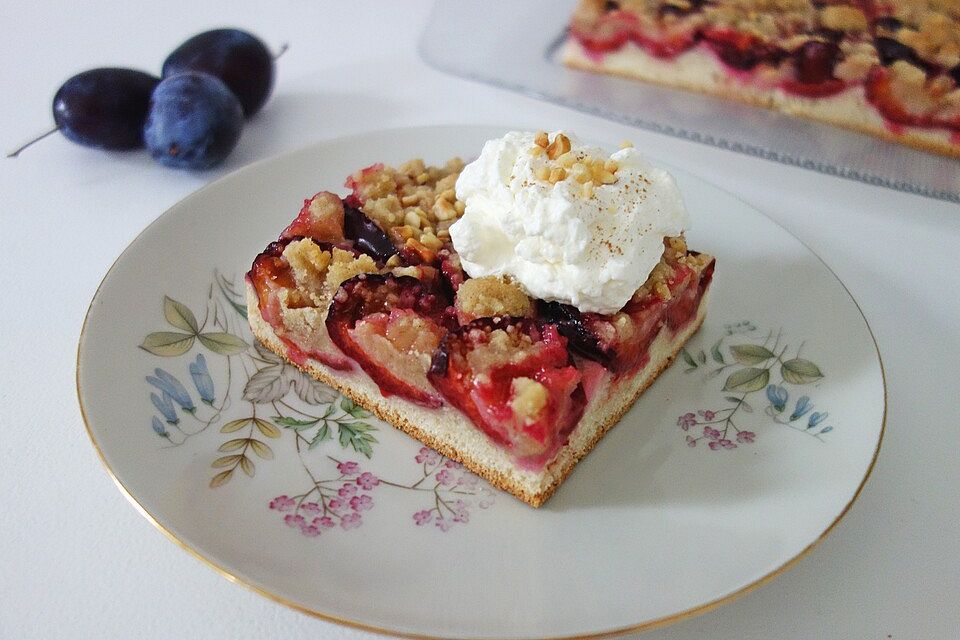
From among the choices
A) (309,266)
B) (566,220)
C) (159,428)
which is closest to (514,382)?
(566,220)

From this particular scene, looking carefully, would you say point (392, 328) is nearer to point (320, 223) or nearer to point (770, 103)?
point (320, 223)

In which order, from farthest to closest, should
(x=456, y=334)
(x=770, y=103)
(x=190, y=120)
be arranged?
(x=770, y=103), (x=190, y=120), (x=456, y=334)

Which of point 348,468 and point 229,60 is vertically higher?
point 229,60

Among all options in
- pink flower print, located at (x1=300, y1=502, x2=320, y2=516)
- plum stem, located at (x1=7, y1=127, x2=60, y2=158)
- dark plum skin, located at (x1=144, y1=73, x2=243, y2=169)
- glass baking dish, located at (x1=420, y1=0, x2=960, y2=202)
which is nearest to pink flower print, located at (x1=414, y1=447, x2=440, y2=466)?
pink flower print, located at (x1=300, y1=502, x2=320, y2=516)

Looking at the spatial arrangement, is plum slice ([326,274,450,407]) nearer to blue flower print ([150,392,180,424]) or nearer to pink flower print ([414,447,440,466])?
pink flower print ([414,447,440,466])

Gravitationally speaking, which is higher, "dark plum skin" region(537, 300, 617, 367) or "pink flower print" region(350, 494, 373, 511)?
"dark plum skin" region(537, 300, 617, 367)

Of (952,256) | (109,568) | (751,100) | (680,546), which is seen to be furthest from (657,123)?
(109,568)

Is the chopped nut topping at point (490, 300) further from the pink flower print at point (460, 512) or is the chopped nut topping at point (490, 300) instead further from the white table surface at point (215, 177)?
the white table surface at point (215, 177)
